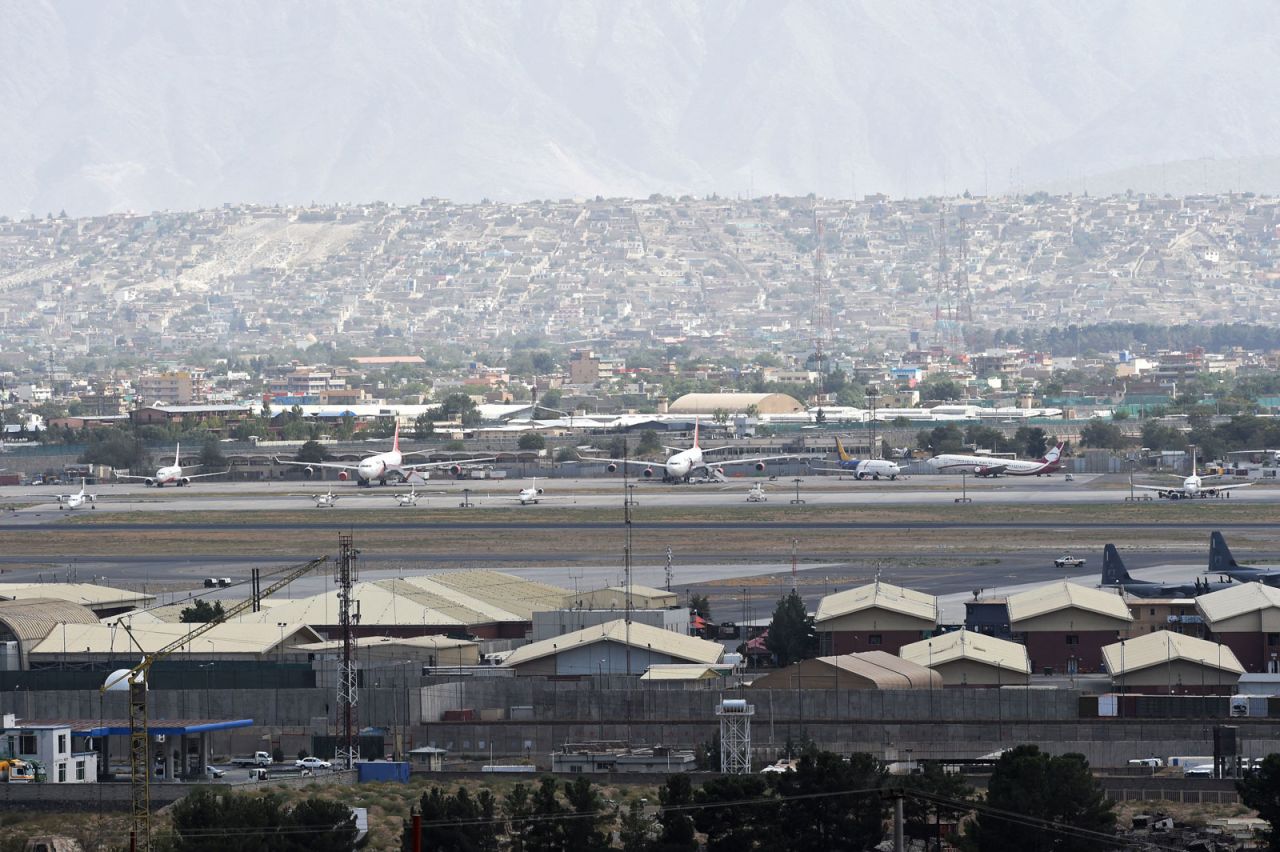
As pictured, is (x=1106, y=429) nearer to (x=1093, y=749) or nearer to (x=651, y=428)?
(x=651, y=428)

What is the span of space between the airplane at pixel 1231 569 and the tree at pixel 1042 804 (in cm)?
3165

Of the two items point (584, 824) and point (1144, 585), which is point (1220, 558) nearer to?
point (1144, 585)

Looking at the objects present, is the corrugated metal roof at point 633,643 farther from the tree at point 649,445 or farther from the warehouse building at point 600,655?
the tree at point 649,445

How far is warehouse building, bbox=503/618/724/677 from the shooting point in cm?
5853

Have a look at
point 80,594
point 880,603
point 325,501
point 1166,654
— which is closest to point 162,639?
point 80,594

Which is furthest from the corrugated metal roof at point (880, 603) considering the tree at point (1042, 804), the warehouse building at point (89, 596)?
the tree at point (1042, 804)

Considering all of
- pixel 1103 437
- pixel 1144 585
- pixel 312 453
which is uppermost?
pixel 1103 437

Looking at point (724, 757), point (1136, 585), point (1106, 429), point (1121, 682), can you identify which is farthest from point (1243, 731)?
point (1106, 429)

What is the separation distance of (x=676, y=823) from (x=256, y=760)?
1361cm

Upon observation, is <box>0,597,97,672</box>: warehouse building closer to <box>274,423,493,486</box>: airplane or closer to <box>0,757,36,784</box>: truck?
<box>0,757,36,784</box>: truck

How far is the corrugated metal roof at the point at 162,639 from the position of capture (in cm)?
6034

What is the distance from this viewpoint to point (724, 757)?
46.3 metres

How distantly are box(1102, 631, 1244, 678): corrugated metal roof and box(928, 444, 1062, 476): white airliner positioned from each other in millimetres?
78851

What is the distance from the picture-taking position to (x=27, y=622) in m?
62.7
